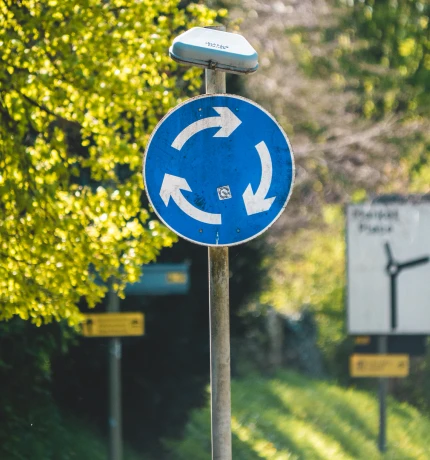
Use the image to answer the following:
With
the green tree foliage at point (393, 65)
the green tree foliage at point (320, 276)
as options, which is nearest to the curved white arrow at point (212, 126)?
the green tree foliage at point (320, 276)

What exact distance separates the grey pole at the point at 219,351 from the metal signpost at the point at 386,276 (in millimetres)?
8832

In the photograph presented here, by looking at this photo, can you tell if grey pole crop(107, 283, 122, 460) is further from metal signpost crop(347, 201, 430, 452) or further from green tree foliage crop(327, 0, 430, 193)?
Result: green tree foliage crop(327, 0, 430, 193)

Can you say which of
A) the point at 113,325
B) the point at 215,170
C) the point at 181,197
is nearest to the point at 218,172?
the point at 215,170

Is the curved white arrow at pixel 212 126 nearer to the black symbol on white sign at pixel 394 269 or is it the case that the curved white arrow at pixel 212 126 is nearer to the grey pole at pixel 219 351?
the grey pole at pixel 219 351

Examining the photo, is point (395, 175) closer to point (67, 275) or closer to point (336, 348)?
point (336, 348)


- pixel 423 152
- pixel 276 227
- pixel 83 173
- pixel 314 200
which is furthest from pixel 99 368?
pixel 423 152

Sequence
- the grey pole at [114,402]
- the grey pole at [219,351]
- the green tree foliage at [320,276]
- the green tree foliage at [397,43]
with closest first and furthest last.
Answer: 1. the grey pole at [219,351]
2. the grey pole at [114,402]
3. the green tree foliage at [320,276]
4. the green tree foliage at [397,43]

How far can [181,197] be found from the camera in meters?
4.77

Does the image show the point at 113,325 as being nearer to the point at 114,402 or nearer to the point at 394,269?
the point at 114,402

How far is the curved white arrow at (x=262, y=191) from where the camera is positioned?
15.7ft

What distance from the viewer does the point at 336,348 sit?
74.1 feet

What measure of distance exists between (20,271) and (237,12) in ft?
36.5

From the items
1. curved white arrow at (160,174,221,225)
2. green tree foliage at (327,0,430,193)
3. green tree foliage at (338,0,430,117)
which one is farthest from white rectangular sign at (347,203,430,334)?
green tree foliage at (338,0,430,117)

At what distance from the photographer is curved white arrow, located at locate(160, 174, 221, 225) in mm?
4754
